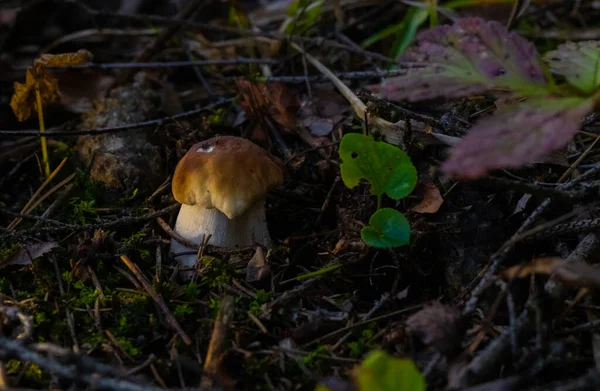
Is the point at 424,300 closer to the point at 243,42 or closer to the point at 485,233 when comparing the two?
the point at 485,233

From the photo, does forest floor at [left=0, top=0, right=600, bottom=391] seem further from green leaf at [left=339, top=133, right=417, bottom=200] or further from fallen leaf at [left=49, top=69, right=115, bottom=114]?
green leaf at [left=339, top=133, right=417, bottom=200]

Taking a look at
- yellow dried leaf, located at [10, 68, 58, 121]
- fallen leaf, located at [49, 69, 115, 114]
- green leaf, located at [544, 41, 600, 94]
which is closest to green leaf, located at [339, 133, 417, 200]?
green leaf, located at [544, 41, 600, 94]

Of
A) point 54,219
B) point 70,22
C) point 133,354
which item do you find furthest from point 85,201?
point 70,22

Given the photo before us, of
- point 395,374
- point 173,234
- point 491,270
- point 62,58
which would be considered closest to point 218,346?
point 395,374

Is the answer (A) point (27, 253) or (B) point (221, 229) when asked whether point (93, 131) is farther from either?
(B) point (221, 229)

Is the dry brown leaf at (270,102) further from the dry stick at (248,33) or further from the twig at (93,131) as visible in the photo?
the dry stick at (248,33)

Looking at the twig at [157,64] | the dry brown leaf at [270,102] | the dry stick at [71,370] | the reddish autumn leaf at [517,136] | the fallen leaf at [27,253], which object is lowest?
the fallen leaf at [27,253]

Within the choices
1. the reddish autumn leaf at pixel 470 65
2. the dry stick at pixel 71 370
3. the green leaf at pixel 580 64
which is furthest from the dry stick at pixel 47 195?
the green leaf at pixel 580 64
